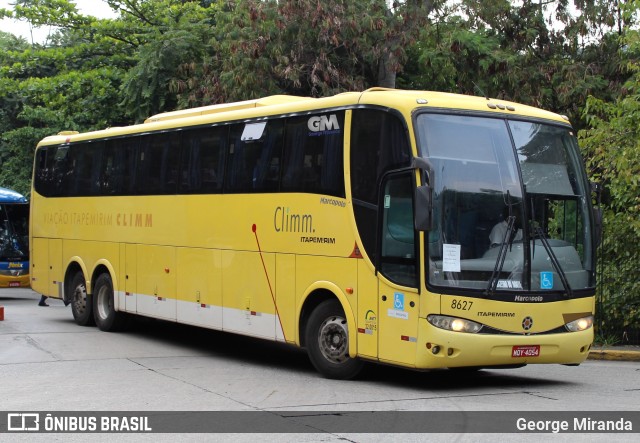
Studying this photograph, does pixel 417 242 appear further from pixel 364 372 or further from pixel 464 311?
pixel 364 372

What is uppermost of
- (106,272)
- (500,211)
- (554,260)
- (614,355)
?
(500,211)

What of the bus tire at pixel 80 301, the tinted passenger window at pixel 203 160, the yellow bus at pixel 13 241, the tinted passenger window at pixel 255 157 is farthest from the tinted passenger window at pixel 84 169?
the yellow bus at pixel 13 241

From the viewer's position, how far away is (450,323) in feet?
35.5

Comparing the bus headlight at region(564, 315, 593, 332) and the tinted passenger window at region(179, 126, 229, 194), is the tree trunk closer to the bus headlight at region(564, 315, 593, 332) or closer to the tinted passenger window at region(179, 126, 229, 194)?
the tinted passenger window at region(179, 126, 229, 194)

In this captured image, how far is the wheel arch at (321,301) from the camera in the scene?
11820 millimetres

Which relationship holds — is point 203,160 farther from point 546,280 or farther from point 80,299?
point 546,280

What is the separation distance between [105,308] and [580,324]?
10114mm

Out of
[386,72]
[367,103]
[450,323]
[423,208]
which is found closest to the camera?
[423,208]

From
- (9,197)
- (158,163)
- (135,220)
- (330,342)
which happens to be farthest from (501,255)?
(9,197)

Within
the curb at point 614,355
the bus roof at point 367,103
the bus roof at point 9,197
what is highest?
the bus roof at point 367,103

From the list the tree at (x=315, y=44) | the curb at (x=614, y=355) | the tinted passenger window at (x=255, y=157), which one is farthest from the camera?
the tree at (x=315, y=44)

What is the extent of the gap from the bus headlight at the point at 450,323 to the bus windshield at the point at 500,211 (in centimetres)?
37

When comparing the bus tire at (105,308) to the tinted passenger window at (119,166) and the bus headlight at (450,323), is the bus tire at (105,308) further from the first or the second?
the bus headlight at (450,323)

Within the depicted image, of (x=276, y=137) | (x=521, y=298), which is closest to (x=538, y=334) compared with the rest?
(x=521, y=298)
